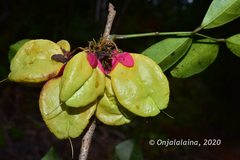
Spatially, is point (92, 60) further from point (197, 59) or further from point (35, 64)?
point (197, 59)

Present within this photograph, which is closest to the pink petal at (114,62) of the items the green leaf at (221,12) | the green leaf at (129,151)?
the green leaf at (221,12)

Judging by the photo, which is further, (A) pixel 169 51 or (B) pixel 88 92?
(A) pixel 169 51

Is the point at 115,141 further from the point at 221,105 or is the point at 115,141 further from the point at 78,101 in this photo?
the point at 221,105

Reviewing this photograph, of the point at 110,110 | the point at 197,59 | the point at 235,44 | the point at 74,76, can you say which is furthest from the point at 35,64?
the point at 235,44

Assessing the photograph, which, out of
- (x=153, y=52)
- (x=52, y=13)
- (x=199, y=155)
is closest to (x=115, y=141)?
(x=199, y=155)

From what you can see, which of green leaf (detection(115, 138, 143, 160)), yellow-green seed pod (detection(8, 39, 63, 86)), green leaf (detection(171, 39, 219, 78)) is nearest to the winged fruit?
yellow-green seed pod (detection(8, 39, 63, 86))

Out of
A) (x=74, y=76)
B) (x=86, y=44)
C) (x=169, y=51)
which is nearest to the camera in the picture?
(x=74, y=76)

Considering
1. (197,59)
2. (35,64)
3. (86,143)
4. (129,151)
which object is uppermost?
(35,64)
